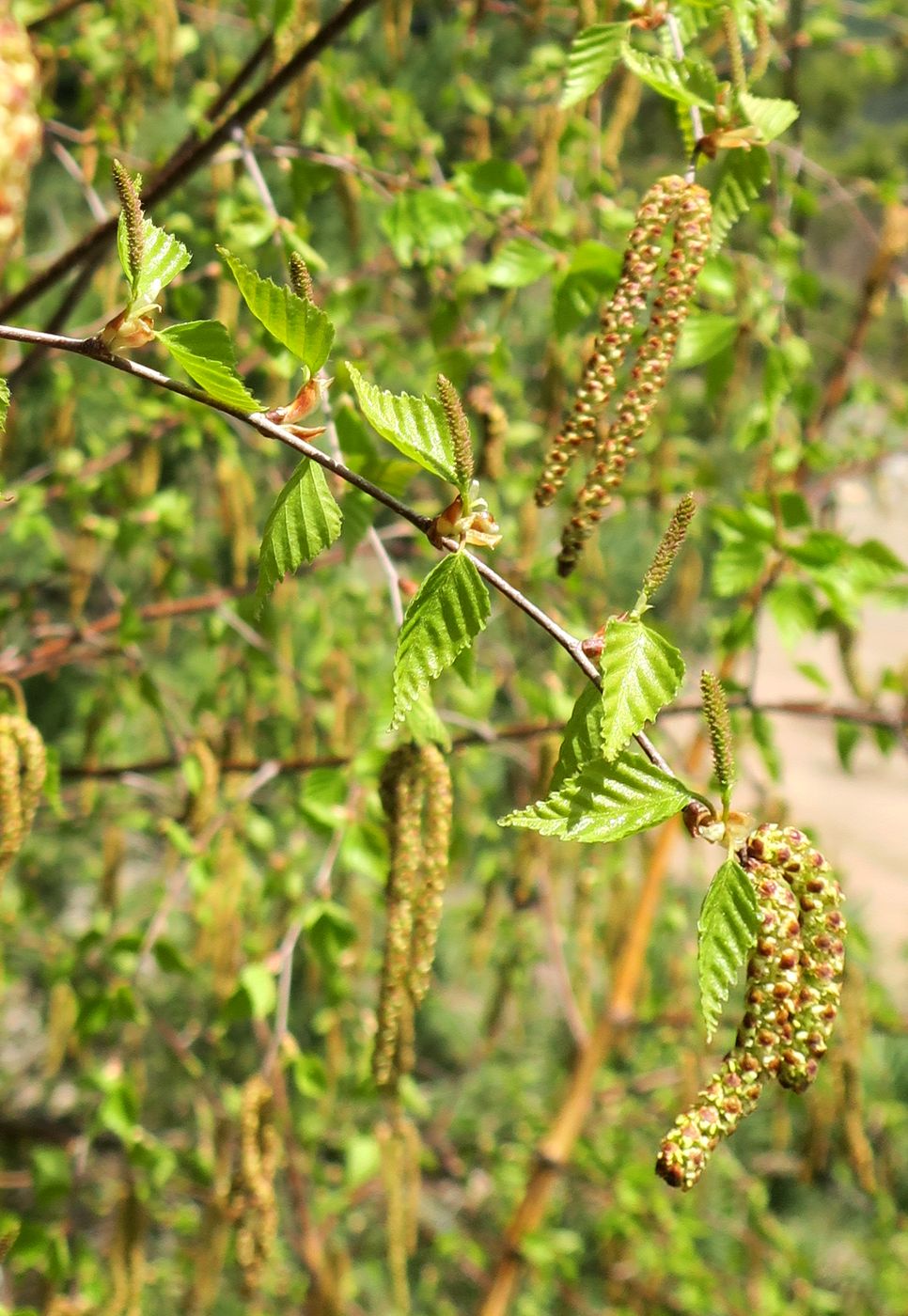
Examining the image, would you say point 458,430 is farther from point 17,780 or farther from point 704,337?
point 704,337

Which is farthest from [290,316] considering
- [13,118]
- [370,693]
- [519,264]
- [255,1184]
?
[370,693]

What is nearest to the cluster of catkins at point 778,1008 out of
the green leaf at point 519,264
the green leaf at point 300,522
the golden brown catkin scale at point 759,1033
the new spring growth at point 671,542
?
the golden brown catkin scale at point 759,1033

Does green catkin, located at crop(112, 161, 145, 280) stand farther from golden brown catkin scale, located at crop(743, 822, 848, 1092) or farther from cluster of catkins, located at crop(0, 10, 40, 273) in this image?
golden brown catkin scale, located at crop(743, 822, 848, 1092)

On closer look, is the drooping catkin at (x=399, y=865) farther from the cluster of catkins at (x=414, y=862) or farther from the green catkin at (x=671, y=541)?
the green catkin at (x=671, y=541)

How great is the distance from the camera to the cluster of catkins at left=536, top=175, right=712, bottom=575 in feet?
1.79

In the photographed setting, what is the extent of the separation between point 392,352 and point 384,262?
0.53 feet

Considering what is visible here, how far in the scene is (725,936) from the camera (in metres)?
0.41

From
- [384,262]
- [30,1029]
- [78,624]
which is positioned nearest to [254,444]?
[384,262]

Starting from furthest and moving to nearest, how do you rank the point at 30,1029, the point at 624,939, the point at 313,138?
A: the point at 30,1029, the point at 624,939, the point at 313,138

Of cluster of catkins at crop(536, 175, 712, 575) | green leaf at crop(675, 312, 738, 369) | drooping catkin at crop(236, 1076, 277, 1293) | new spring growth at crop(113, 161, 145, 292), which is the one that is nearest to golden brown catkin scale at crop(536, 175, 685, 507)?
cluster of catkins at crop(536, 175, 712, 575)

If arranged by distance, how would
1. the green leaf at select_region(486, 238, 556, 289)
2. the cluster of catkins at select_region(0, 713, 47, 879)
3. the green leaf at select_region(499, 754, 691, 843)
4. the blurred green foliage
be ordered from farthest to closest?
the blurred green foliage
the green leaf at select_region(486, 238, 556, 289)
the cluster of catkins at select_region(0, 713, 47, 879)
the green leaf at select_region(499, 754, 691, 843)

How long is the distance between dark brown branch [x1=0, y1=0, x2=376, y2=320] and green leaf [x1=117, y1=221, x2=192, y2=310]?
0.34 meters

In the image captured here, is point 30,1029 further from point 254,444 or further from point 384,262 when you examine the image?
point 384,262

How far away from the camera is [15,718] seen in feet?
2.43
